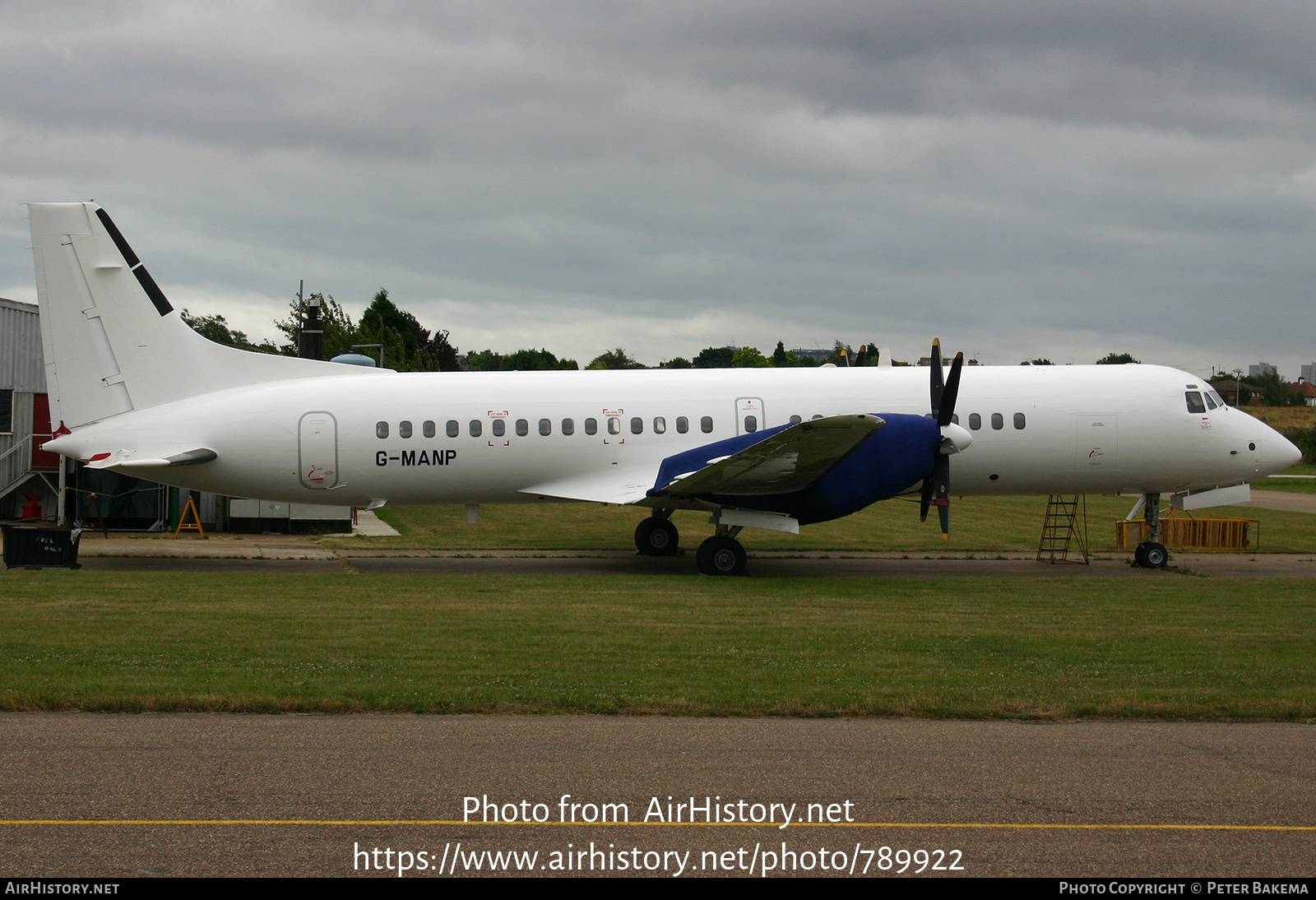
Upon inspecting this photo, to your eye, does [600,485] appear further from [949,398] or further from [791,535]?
[791,535]

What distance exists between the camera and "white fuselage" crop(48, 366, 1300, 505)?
68.4ft

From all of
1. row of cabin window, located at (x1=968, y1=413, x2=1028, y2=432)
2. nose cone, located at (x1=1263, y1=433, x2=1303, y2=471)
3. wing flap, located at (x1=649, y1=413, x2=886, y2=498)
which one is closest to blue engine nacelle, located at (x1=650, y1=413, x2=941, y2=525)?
wing flap, located at (x1=649, y1=413, x2=886, y2=498)

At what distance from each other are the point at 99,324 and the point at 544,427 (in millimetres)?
8872

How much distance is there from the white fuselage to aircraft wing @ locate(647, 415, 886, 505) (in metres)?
0.71

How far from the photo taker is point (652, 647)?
42.8 feet

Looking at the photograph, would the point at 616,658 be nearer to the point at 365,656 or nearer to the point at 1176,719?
Answer: the point at 365,656

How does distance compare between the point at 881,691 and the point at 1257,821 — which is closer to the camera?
the point at 1257,821

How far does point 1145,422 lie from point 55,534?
21434 millimetres

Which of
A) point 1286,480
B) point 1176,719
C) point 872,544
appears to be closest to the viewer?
point 1176,719

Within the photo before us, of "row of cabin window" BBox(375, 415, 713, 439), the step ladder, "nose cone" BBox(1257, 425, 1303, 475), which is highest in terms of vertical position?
"row of cabin window" BBox(375, 415, 713, 439)

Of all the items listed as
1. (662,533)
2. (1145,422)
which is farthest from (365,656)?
(1145,422)

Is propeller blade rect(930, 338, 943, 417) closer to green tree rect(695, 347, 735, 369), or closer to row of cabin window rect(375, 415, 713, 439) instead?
row of cabin window rect(375, 415, 713, 439)

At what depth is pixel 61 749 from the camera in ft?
27.1

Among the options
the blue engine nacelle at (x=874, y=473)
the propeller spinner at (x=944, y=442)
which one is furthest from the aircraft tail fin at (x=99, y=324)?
the propeller spinner at (x=944, y=442)
